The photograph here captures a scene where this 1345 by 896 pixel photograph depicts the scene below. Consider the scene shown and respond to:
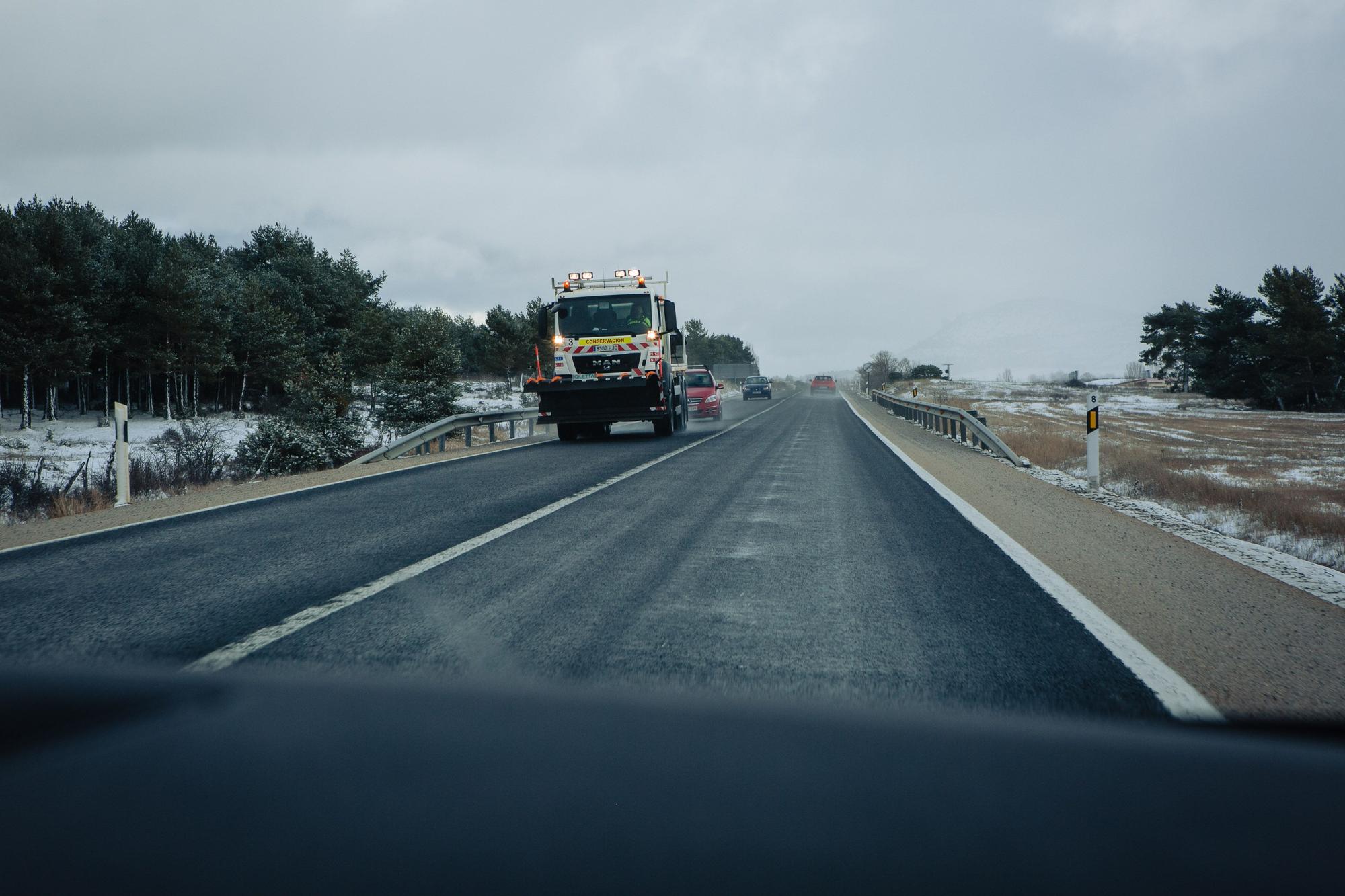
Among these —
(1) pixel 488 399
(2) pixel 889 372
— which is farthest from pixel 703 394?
(2) pixel 889 372

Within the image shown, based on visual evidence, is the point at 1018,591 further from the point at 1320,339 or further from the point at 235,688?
the point at 1320,339

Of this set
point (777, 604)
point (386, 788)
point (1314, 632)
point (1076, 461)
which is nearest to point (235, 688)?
point (386, 788)

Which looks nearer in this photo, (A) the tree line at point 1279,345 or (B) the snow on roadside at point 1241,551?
(B) the snow on roadside at point 1241,551

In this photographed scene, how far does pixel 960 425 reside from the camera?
24.7 m

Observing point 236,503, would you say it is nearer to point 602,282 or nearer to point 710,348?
point 602,282

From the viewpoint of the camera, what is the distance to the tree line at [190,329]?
35906 mm

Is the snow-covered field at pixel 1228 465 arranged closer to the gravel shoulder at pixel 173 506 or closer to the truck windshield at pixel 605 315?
the truck windshield at pixel 605 315

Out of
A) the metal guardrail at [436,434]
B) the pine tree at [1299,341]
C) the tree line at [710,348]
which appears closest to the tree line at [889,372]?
the tree line at [710,348]

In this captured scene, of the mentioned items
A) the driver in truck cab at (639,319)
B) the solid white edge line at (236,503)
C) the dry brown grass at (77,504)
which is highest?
the driver in truck cab at (639,319)

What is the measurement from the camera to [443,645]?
13.3 feet

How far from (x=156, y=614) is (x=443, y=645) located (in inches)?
71.5

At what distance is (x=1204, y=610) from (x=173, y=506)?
9.79 metres

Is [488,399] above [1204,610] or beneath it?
above

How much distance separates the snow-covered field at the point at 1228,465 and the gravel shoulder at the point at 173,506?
10386 millimetres
